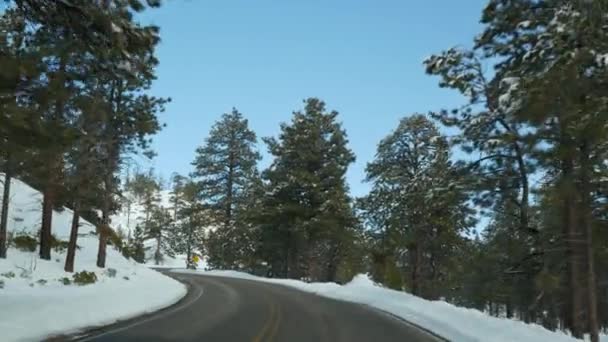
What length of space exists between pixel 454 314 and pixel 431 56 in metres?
8.25

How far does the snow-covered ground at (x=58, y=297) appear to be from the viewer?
11836mm

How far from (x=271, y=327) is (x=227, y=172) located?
4406 cm

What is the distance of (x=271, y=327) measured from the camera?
1487 centimetres

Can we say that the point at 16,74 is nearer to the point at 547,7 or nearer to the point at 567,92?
the point at 567,92

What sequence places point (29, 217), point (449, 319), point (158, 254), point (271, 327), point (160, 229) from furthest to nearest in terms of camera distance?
1. point (158, 254)
2. point (160, 229)
3. point (29, 217)
4. point (449, 319)
5. point (271, 327)

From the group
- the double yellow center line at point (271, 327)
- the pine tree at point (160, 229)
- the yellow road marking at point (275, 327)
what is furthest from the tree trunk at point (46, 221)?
the pine tree at point (160, 229)

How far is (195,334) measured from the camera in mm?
12969

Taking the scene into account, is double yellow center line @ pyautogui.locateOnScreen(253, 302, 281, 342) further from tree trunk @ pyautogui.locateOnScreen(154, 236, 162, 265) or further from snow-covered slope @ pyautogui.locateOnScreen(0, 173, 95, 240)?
tree trunk @ pyautogui.locateOnScreen(154, 236, 162, 265)

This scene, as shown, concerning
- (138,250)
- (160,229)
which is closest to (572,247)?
(138,250)

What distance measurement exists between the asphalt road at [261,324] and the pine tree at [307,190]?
19.6 metres

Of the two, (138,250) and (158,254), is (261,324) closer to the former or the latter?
(138,250)

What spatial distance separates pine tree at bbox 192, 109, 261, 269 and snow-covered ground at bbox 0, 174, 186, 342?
25.0 m

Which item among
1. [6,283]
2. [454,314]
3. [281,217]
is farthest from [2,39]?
[281,217]

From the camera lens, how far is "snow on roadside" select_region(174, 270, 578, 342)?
1299 centimetres
